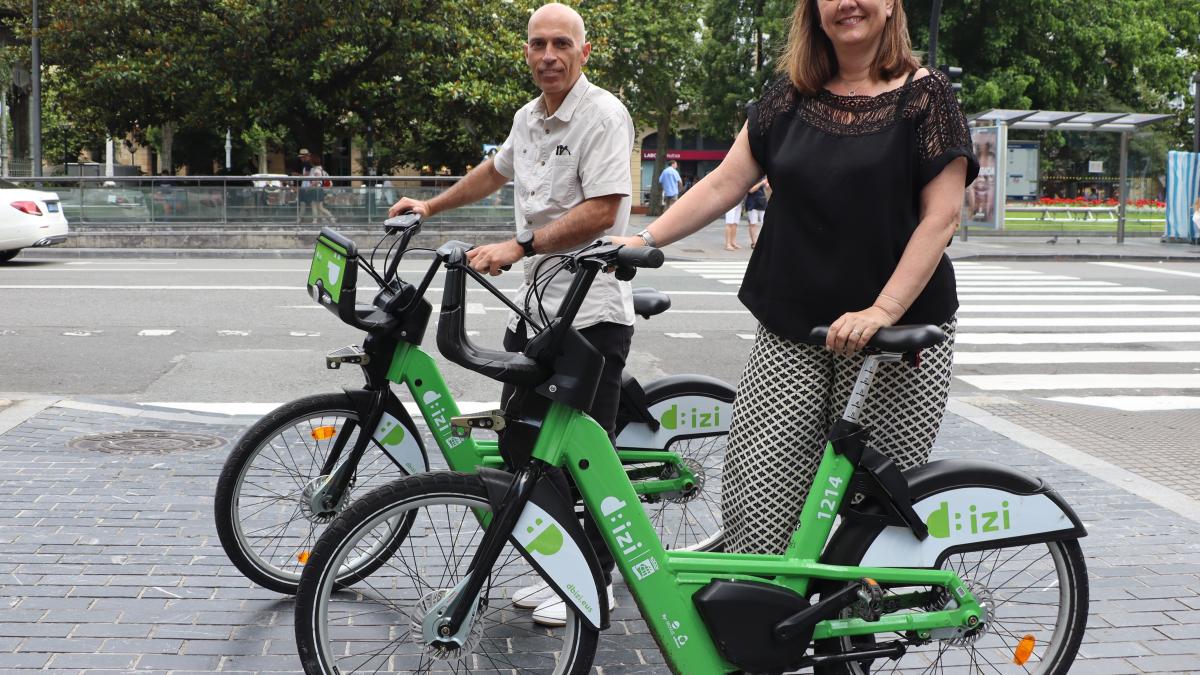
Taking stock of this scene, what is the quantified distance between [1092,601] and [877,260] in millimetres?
1914

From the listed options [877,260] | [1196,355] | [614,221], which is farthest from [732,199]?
[1196,355]

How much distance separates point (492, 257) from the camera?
11.4ft

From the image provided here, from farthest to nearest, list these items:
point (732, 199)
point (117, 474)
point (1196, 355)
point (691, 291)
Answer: point (691, 291)
point (1196, 355)
point (117, 474)
point (732, 199)

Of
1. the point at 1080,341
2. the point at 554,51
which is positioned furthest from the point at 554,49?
the point at 1080,341

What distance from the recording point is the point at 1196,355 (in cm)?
1102

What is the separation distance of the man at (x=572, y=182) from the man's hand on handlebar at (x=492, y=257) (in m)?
0.18

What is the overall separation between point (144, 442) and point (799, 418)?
4.39 metres

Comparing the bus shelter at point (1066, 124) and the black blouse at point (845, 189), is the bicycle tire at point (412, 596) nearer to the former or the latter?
the black blouse at point (845, 189)

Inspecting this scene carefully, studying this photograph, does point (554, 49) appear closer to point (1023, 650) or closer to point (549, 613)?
point (549, 613)

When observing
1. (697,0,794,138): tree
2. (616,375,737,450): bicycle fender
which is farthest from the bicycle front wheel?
(697,0,794,138): tree

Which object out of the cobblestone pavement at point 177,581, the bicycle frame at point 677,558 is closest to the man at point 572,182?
the bicycle frame at point 677,558

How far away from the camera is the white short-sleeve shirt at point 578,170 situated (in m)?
3.85

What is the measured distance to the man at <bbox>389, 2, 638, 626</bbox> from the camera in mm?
3812

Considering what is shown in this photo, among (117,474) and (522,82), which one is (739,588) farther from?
(522,82)
